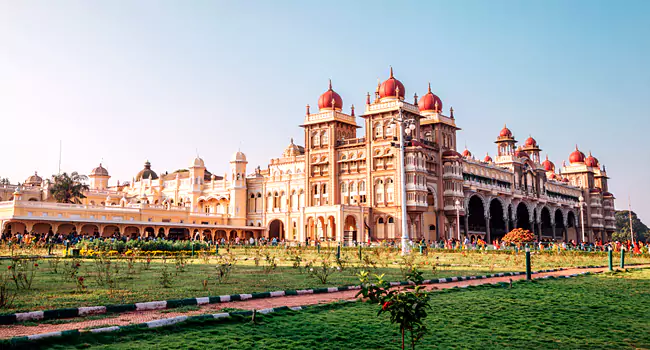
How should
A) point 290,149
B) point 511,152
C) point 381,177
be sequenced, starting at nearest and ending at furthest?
1. point 381,177
2. point 511,152
3. point 290,149

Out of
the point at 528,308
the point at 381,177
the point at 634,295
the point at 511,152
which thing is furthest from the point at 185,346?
the point at 511,152

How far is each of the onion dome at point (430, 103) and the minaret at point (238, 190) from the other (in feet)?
74.0

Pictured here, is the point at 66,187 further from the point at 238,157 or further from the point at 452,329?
the point at 452,329

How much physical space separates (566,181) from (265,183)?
1974 inches

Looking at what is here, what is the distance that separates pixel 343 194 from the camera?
188 feet

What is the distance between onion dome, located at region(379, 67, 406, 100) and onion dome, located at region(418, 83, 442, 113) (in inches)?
206

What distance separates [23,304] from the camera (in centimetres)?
968

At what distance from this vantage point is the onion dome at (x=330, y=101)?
59594 mm

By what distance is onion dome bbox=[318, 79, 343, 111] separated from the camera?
59.6m

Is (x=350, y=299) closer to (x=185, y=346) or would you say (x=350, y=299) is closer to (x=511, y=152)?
(x=185, y=346)

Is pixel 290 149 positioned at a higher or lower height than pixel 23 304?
higher

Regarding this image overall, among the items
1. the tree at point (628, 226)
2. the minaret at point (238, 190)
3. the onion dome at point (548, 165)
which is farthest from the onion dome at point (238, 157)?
the tree at point (628, 226)

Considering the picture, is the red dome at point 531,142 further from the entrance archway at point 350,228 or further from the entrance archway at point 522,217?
the entrance archway at point 350,228

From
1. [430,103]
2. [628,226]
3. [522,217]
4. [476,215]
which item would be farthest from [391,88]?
[628,226]
